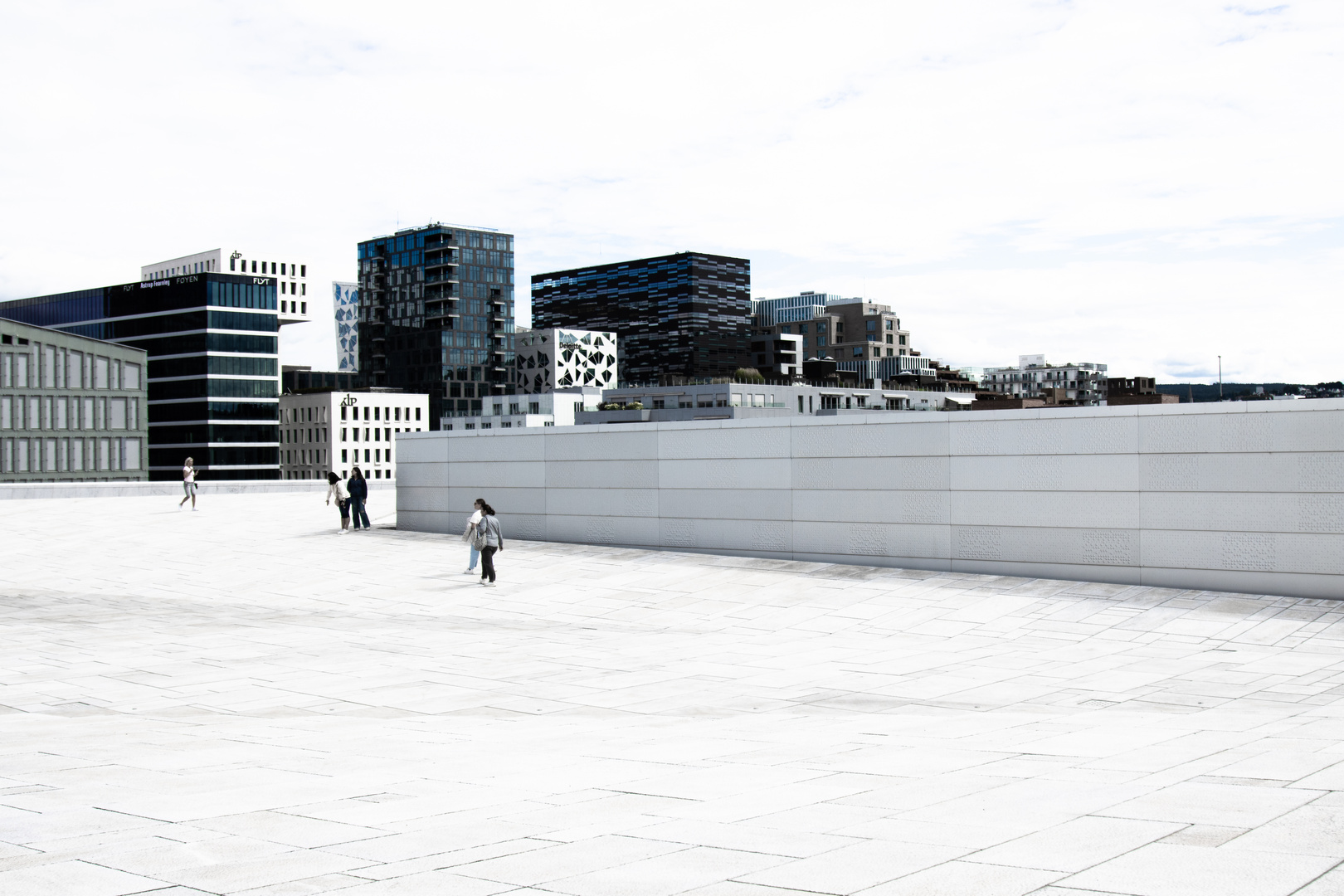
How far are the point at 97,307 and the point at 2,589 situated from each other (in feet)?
501

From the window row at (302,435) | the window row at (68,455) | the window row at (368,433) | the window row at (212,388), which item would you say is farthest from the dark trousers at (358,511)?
the window row at (302,435)

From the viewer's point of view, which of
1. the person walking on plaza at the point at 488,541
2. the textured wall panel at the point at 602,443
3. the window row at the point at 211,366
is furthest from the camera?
the window row at the point at 211,366

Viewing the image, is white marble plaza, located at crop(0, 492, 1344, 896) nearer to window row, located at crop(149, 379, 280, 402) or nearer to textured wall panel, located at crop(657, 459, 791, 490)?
textured wall panel, located at crop(657, 459, 791, 490)

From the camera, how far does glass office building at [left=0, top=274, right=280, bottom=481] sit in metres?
148

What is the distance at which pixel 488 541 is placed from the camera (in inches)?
843

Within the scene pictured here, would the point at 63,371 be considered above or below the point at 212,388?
above

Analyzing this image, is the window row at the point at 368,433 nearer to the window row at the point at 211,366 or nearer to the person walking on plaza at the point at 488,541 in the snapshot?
the window row at the point at 211,366

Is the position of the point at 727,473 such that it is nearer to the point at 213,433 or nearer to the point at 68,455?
the point at 68,455

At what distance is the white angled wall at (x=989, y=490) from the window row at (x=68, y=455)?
110 m

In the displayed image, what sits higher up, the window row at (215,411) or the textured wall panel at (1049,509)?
the window row at (215,411)

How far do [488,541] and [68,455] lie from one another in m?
120

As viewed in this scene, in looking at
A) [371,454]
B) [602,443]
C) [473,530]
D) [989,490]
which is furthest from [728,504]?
[371,454]

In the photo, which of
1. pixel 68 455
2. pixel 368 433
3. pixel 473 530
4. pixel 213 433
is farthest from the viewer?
pixel 368 433

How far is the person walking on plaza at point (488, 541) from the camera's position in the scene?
21188 mm
